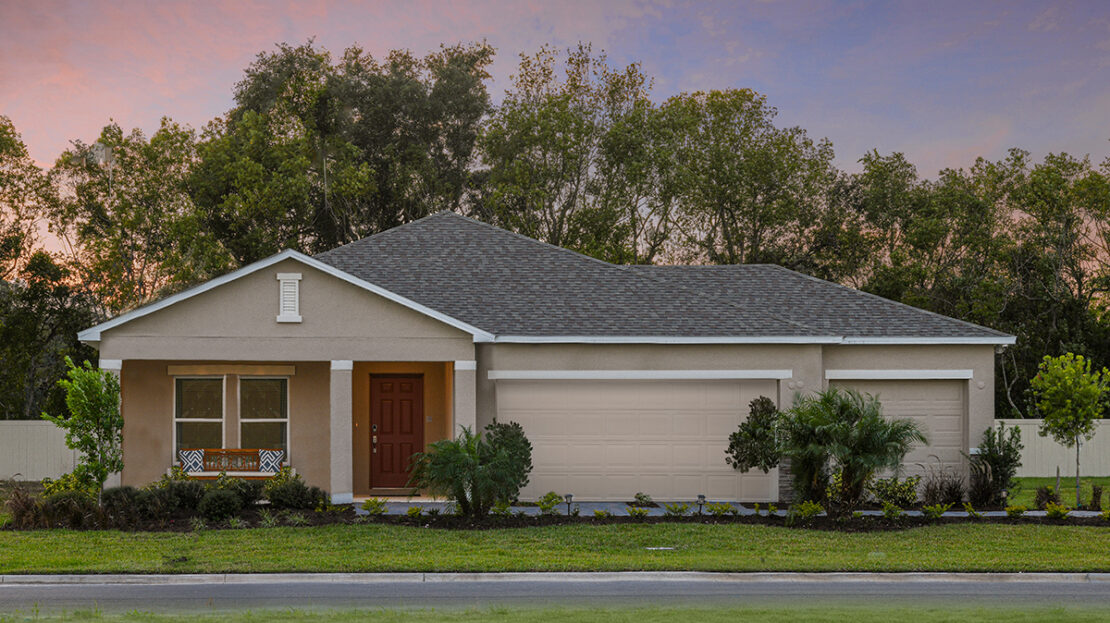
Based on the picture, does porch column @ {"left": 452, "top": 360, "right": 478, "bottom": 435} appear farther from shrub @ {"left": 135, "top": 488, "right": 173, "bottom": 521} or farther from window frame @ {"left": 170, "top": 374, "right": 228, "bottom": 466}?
shrub @ {"left": 135, "top": 488, "right": 173, "bottom": 521}

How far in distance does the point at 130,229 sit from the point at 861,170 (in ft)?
91.7

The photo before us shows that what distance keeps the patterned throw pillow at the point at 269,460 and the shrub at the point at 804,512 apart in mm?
A: 9581

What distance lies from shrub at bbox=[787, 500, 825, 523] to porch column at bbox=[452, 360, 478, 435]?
19.1 feet

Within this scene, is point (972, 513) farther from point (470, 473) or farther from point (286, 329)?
point (286, 329)

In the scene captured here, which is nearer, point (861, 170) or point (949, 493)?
point (949, 493)

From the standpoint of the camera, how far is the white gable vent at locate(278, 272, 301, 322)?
61.1 ft

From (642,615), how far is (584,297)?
12051 millimetres

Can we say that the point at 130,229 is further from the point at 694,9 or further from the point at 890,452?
the point at 890,452

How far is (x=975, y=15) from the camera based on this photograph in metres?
30.4

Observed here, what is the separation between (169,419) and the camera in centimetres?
1988

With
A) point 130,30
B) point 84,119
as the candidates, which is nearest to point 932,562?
point 130,30

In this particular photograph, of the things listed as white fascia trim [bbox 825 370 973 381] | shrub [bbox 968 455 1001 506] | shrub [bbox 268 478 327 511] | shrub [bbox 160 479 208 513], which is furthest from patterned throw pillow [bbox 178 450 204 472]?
shrub [bbox 968 455 1001 506]

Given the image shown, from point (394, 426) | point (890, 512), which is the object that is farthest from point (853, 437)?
point (394, 426)

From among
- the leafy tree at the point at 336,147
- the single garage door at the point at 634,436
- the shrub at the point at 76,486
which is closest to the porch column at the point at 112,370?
the shrub at the point at 76,486
